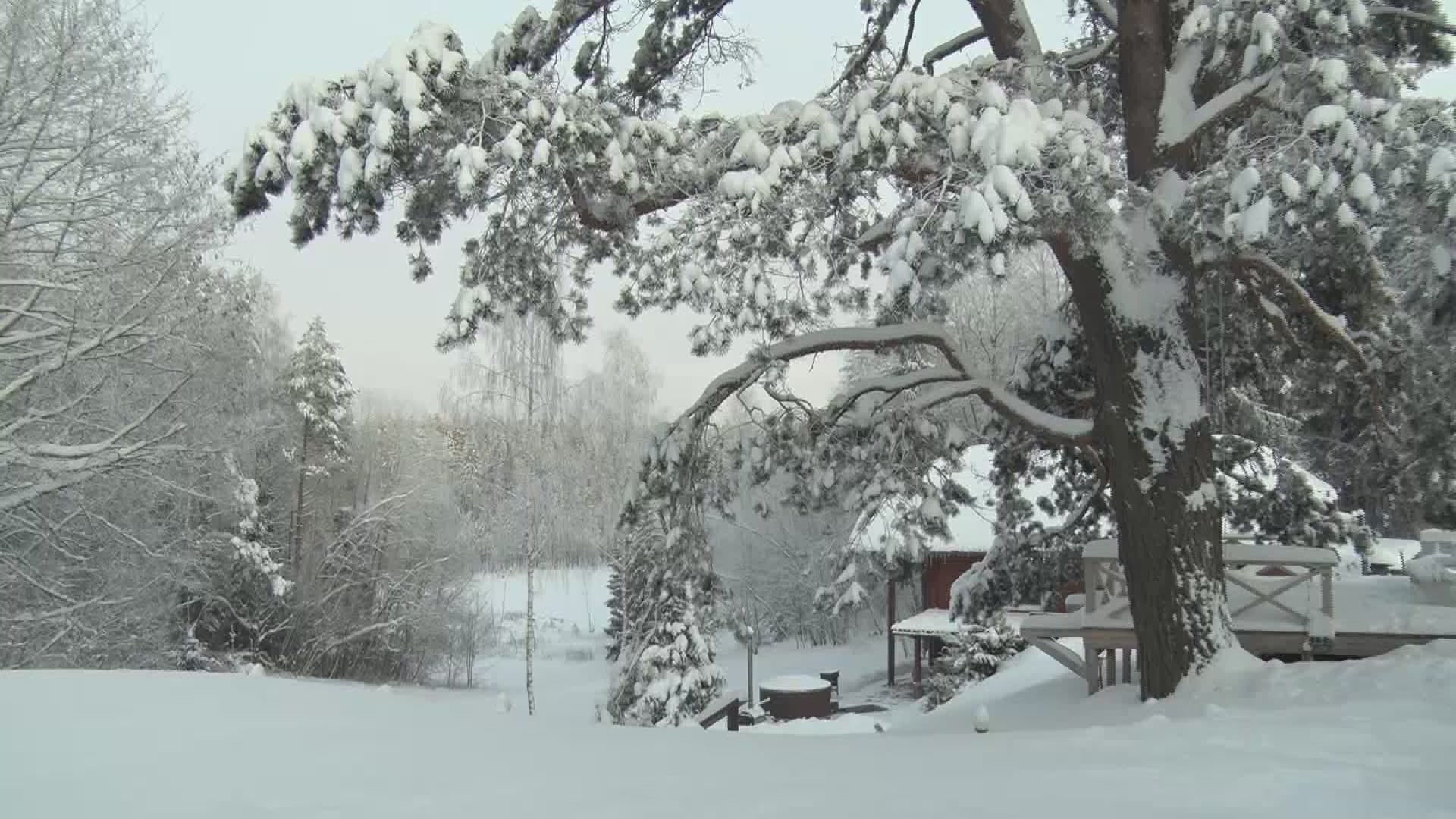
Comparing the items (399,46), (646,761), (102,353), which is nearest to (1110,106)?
(399,46)

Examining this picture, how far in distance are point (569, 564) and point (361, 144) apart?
38.0m

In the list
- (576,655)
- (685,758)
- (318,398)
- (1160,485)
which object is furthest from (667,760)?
(576,655)

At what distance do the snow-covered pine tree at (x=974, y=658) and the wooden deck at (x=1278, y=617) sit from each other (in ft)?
21.9

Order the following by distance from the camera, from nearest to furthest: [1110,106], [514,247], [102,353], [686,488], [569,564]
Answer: [686,488] → [514,247] → [1110,106] → [102,353] → [569,564]

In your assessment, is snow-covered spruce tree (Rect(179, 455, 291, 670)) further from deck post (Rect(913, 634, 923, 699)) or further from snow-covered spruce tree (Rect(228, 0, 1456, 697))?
snow-covered spruce tree (Rect(228, 0, 1456, 697))

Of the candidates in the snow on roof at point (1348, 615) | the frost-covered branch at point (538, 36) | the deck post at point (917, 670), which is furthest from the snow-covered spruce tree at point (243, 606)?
the snow on roof at point (1348, 615)

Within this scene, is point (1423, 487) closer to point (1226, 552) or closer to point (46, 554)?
point (1226, 552)

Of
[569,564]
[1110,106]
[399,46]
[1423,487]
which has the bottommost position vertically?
[569,564]

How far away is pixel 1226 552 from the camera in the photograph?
8.35m

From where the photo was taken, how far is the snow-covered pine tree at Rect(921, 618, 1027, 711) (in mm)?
16641

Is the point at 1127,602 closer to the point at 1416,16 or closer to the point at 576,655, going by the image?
the point at 1416,16

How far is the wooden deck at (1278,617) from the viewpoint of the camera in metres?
8.20

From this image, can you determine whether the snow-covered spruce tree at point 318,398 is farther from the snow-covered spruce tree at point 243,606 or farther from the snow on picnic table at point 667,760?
the snow on picnic table at point 667,760

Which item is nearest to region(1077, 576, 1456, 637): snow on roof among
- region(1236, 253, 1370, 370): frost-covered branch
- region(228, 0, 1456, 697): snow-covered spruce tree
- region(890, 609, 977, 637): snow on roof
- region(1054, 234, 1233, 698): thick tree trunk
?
region(228, 0, 1456, 697): snow-covered spruce tree
